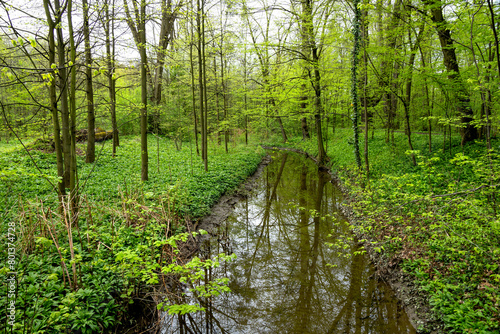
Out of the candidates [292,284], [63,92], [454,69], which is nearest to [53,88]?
[63,92]

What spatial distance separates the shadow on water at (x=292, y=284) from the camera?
4199 millimetres

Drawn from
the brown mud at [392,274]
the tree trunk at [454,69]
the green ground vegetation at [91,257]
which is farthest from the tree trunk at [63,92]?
the tree trunk at [454,69]

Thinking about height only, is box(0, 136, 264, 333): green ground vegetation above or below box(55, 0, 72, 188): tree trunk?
below

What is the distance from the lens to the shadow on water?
420 cm

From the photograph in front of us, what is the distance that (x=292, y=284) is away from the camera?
5.21m

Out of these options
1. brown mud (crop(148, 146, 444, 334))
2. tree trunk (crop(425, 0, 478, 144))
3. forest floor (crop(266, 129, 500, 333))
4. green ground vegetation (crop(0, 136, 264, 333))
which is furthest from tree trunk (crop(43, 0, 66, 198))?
tree trunk (crop(425, 0, 478, 144))

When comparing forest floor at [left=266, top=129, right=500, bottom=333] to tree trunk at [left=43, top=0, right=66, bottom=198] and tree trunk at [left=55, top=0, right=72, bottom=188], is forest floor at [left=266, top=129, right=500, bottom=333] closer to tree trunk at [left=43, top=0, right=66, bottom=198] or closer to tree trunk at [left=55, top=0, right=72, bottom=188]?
tree trunk at [left=55, top=0, right=72, bottom=188]

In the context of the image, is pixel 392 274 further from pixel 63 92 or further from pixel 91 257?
pixel 63 92

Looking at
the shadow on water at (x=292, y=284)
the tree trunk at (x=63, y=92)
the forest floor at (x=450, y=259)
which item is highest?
the tree trunk at (x=63, y=92)

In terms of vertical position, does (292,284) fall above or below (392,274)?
below

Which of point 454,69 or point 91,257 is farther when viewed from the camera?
point 454,69

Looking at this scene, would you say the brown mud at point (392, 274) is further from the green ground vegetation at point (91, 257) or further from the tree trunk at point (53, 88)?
the tree trunk at point (53, 88)

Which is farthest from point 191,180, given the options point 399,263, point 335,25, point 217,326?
point 335,25

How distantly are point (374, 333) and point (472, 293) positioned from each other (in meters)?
1.58
